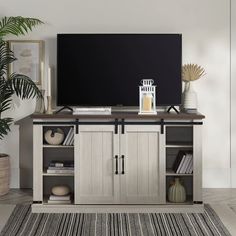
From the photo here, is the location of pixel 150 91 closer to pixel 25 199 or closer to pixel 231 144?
pixel 231 144

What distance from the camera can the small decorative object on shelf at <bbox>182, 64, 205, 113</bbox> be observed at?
196 inches

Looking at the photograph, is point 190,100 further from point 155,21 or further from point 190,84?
point 155,21

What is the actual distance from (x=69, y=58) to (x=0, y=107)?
814 mm

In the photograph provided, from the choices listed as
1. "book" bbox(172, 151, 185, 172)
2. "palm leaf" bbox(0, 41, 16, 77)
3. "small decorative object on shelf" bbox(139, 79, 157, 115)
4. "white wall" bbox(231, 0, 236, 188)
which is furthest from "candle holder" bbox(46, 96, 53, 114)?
"white wall" bbox(231, 0, 236, 188)

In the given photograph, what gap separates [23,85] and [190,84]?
5.30ft

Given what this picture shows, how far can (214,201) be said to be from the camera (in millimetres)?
4828

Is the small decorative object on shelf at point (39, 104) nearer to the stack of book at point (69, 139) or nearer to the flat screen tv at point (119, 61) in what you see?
the flat screen tv at point (119, 61)

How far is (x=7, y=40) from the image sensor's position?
→ 17.0 ft

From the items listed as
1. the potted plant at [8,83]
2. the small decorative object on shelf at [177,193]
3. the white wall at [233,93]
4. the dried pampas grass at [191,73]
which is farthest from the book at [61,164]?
Result: the white wall at [233,93]

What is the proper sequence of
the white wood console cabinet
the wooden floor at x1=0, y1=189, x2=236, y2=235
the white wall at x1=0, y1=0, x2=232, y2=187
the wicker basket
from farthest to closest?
the white wall at x1=0, y1=0, x2=232, y2=187 < the wicker basket < the white wood console cabinet < the wooden floor at x1=0, y1=189, x2=236, y2=235

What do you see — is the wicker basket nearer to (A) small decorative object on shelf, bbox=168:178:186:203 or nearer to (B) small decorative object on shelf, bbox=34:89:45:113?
(B) small decorative object on shelf, bbox=34:89:45:113

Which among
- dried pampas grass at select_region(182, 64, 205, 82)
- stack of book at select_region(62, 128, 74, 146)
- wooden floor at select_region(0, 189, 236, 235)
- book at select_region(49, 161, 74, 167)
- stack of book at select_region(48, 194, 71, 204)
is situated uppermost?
dried pampas grass at select_region(182, 64, 205, 82)

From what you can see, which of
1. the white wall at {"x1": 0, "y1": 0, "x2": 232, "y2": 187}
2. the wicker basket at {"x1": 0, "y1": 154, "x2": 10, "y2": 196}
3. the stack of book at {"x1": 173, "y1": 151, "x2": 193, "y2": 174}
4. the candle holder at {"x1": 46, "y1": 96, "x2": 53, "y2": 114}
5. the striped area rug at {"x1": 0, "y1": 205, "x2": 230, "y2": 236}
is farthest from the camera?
the white wall at {"x1": 0, "y1": 0, "x2": 232, "y2": 187}

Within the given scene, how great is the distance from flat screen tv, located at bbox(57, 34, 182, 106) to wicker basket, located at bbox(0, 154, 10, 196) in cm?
95
